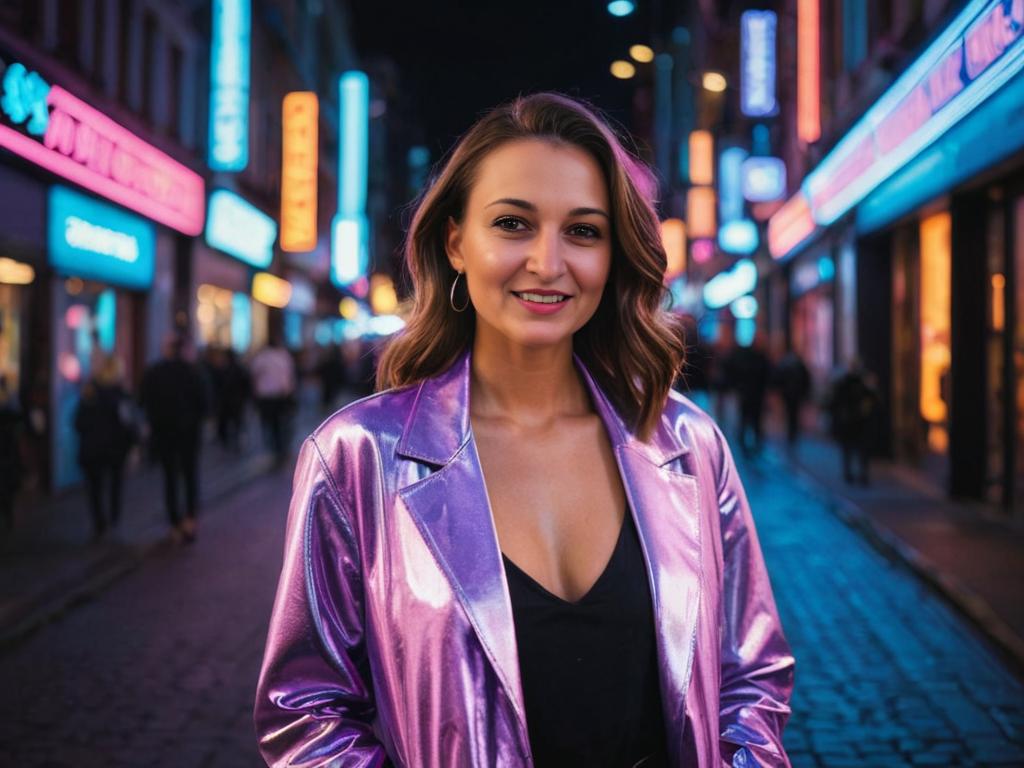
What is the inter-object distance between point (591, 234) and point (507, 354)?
0.28 m

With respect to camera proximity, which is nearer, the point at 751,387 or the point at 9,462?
the point at 9,462

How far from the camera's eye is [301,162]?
26.9m

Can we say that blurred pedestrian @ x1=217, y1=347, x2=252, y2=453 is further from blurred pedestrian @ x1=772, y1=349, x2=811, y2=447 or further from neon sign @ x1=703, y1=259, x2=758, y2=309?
neon sign @ x1=703, y1=259, x2=758, y2=309

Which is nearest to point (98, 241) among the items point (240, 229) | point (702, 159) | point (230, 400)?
point (230, 400)

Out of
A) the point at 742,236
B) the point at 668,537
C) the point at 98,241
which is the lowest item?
the point at 668,537

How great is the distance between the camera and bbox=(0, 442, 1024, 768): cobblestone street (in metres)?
4.91

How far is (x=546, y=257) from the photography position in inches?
76.3

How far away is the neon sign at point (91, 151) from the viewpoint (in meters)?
10.8

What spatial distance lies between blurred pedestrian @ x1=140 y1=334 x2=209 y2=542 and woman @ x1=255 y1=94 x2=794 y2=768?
857 centimetres

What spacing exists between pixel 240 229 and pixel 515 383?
876 inches

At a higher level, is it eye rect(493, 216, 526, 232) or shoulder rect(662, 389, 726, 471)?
eye rect(493, 216, 526, 232)

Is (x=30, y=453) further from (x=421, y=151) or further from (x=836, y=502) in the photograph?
(x=421, y=151)

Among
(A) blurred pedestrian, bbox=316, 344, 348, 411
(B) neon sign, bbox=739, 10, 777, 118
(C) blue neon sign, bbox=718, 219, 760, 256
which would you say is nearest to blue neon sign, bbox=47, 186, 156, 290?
(A) blurred pedestrian, bbox=316, 344, 348, 411

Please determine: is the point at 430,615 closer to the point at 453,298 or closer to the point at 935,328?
the point at 453,298
